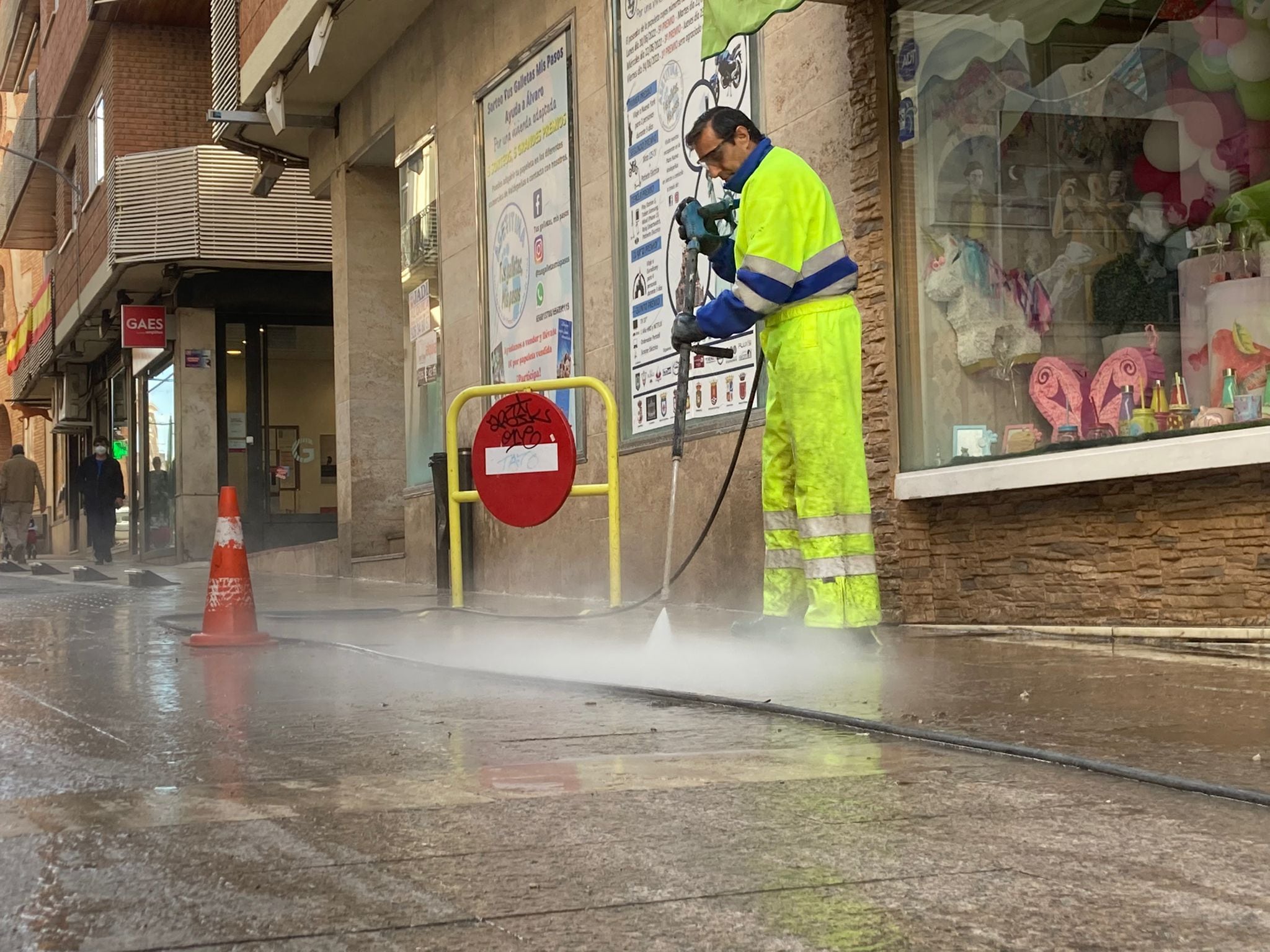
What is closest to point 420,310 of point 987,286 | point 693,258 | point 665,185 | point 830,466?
point 665,185

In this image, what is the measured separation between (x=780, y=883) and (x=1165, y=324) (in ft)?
16.0

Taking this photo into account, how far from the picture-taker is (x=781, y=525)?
6668mm

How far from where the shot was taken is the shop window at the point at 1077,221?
6.71 meters

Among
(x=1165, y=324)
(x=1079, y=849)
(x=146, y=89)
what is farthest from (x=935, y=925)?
(x=146, y=89)

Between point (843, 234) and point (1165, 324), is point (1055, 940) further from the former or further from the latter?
point (843, 234)

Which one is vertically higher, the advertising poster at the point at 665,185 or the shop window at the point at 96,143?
the shop window at the point at 96,143

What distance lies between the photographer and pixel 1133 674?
214 inches

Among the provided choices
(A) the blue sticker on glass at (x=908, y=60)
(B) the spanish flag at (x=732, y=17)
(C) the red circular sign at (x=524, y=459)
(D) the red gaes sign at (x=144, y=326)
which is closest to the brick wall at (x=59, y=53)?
(D) the red gaes sign at (x=144, y=326)

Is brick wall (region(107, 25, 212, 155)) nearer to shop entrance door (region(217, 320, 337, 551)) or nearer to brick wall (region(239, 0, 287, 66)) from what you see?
shop entrance door (region(217, 320, 337, 551))

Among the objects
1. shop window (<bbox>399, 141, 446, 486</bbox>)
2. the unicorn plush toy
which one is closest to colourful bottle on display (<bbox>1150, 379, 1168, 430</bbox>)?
the unicorn plush toy

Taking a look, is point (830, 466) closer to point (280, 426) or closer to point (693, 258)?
point (693, 258)

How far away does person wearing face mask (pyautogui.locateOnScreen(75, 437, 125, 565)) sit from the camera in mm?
24750

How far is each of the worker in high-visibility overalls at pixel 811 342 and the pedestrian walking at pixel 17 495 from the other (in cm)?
2009

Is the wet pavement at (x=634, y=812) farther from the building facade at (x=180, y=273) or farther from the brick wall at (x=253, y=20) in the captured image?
the building facade at (x=180, y=273)
